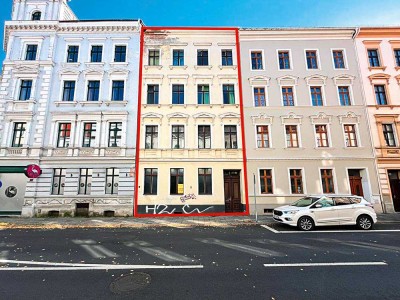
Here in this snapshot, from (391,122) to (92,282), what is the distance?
22.0 metres

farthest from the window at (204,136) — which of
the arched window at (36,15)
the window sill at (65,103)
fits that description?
the arched window at (36,15)

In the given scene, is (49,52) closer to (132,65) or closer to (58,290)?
(132,65)

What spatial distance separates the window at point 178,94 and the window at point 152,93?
56.0 inches

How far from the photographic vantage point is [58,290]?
4312mm

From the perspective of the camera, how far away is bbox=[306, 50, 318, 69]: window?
1818 cm

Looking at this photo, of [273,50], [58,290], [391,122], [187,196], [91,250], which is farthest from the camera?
[273,50]

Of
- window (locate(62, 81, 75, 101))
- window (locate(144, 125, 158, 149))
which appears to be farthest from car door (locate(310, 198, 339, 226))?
window (locate(62, 81, 75, 101))

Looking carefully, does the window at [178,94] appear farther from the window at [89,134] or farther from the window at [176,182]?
the window at [89,134]

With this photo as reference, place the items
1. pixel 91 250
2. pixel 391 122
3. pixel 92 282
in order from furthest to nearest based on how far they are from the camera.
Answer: pixel 391 122
pixel 91 250
pixel 92 282

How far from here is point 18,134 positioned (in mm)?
16172

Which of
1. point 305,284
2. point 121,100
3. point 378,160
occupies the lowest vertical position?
point 305,284

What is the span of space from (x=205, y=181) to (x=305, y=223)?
7.56 metres

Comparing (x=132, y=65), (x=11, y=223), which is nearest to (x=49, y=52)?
(x=132, y=65)

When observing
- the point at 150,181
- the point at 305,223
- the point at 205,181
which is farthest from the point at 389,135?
the point at 150,181
